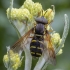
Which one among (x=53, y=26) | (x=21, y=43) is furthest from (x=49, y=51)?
(x=53, y=26)

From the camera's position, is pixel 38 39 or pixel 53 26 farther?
pixel 53 26

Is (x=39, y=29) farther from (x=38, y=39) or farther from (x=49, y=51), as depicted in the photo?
(x=49, y=51)

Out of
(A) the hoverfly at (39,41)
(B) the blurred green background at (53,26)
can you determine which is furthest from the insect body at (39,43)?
(B) the blurred green background at (53,26)

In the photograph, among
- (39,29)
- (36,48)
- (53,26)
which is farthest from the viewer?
(53,26)

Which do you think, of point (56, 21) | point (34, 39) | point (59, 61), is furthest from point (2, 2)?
point (34, 39)

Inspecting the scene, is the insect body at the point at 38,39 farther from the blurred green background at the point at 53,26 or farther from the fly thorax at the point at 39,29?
the blurred green background at the point at 53,26

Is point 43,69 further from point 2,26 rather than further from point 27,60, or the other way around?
point 2,26

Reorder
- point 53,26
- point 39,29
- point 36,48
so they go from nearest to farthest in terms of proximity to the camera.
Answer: point 36,48
point 39,29
point 53,26
